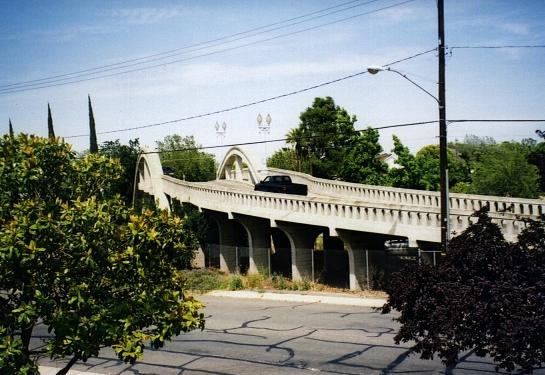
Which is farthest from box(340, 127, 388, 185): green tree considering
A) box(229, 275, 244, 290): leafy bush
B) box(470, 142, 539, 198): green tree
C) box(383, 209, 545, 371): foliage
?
box(383, 209, 545, 371): foliage

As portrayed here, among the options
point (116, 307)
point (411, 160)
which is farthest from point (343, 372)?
point (411, 160)

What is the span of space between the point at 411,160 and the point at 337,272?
19508mm

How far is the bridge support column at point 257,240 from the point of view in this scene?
36.7 meters

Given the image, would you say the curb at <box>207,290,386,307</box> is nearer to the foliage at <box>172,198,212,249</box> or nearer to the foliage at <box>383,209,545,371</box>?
the foliage at <box>172,198,212,249</box>

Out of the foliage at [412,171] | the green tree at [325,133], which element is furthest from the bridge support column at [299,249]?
the green tree at [325,133]

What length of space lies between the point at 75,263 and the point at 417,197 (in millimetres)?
27195

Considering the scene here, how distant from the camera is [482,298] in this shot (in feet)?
31.5

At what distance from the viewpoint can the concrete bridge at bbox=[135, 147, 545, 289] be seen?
23828 mm

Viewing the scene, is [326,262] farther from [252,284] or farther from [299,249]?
[252,284]

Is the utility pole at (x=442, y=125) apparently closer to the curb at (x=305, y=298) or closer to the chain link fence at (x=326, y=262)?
the chain link fence at (x=326, y=262)

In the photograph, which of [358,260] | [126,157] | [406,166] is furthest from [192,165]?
[358,260]

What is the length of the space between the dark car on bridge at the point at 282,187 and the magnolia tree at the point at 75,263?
27218 millimetres

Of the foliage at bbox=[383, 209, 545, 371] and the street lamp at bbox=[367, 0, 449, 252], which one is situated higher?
the street lamp at bbox=[367, 0, 449, 252]

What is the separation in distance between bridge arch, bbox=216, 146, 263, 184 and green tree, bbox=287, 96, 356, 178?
9376mm
